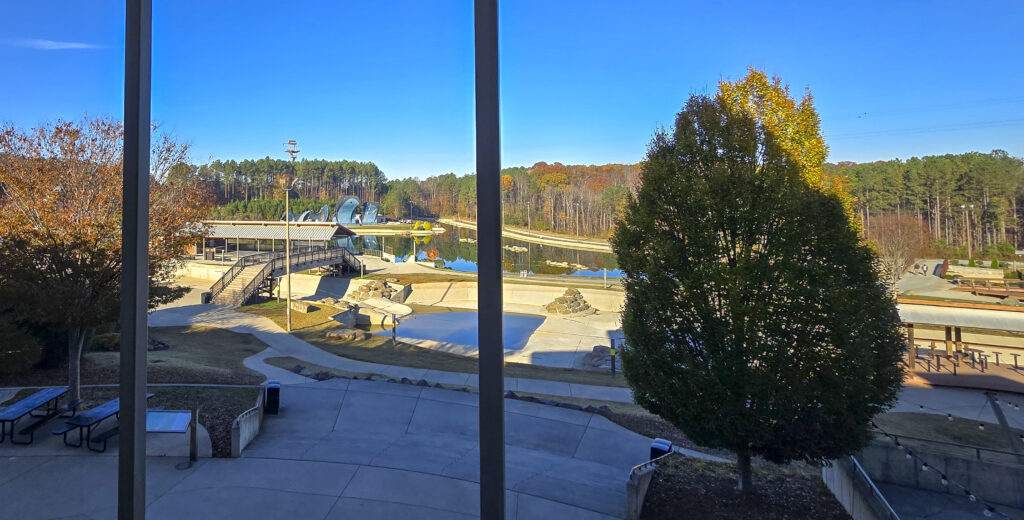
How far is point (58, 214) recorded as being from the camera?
6.65 metres

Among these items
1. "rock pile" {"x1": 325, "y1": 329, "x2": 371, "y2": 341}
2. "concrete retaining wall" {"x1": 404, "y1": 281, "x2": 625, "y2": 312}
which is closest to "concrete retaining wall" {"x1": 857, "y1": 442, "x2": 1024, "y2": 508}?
"rock pile" {"x1": 325, "y1": 329, "x2": 371, "y2": 341}

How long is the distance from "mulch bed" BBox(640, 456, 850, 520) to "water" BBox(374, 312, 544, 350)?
9267 mm

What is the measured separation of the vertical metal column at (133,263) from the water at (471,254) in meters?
28.9

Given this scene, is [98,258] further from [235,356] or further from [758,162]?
[758,162]

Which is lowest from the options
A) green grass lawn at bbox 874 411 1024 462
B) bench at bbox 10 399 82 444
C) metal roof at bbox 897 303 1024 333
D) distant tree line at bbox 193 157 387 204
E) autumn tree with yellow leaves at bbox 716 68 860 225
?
green grass lawn at bbox 874 411 1024 462

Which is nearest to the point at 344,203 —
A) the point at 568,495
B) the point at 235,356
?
the point at 235,356

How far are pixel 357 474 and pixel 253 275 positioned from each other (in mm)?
17214

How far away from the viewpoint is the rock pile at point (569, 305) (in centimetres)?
1977

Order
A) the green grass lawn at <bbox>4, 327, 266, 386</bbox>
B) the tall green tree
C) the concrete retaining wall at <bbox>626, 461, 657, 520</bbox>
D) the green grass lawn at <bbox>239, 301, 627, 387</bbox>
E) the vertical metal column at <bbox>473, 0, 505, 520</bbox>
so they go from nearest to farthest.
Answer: the vertical metal column at <bbox>473, 0, 505, 520</bbox>, the tall green tree, the concrete retaining wall at <bbox>626, 461, 657, 520</bbox>, the green grass lawn at <bbox>4, 327, 266, 386</bbox>, the green grass lawn at <bbox>239, 301, 627, 387</bbox>

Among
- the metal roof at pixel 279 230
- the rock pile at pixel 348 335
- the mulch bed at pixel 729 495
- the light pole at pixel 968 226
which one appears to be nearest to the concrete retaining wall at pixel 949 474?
the mulch bed at pixel 729 495

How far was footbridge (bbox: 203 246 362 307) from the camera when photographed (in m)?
18.0

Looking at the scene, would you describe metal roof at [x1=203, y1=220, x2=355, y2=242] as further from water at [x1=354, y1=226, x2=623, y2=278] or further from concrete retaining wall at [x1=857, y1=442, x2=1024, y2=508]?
concrete retaining wall at [x1=857, y1=442, x2=1024, y2=508]

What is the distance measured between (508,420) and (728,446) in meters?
3.52

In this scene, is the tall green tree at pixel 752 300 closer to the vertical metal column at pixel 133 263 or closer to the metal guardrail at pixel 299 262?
the vertical metal column at pixel 133 263
